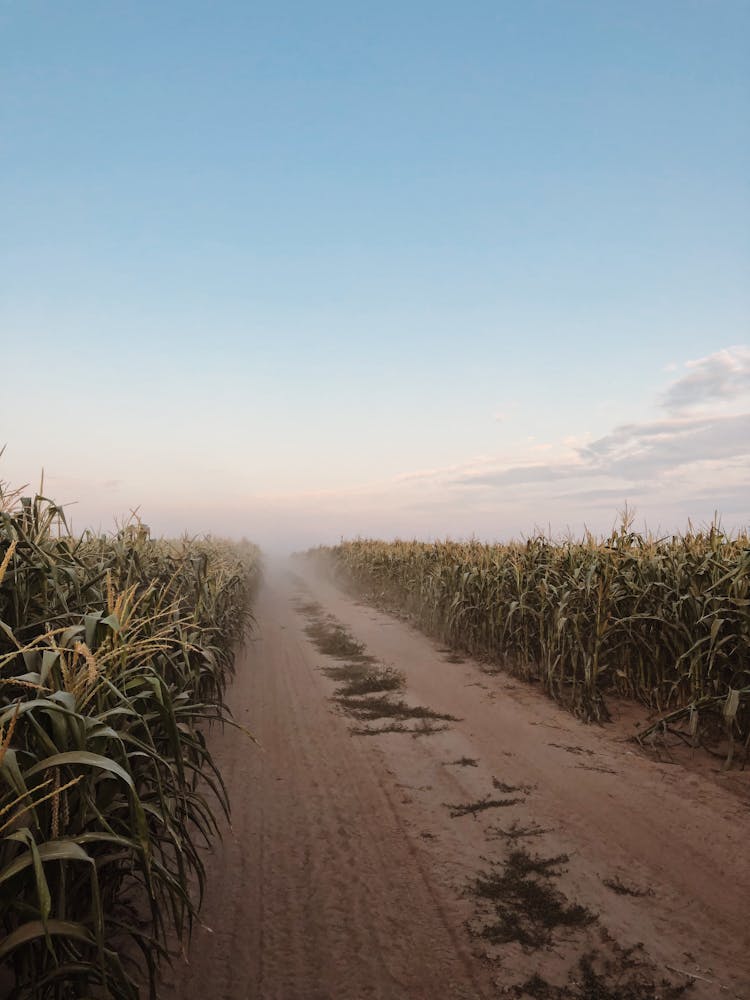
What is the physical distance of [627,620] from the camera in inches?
251

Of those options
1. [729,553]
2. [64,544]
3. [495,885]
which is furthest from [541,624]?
[64,544]

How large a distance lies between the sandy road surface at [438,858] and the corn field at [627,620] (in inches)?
29.3

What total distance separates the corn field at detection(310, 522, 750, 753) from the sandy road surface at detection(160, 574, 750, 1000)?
0.74 meters

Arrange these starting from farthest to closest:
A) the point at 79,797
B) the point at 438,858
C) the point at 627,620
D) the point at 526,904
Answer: the point at 627,620 < the point at 438,858 < the point at 526,904 < the point at 79,797

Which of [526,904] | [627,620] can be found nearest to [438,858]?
[526,904]

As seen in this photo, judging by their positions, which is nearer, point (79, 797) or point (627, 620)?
point (79, 797)

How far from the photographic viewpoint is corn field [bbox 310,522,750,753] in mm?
5652

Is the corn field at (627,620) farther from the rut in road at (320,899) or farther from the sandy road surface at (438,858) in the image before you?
the rut in road at (320,899)

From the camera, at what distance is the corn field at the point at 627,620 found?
18.5 ft

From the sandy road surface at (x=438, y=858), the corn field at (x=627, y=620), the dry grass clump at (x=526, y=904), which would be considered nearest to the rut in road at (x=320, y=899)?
the sandy road surface at (x=438, y=858)

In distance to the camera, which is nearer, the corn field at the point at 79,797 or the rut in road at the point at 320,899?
the corn field at the point at 79,797

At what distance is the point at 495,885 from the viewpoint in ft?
11.9

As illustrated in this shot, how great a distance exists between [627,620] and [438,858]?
3580mm

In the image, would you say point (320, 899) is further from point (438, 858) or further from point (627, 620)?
point (627, 620)
